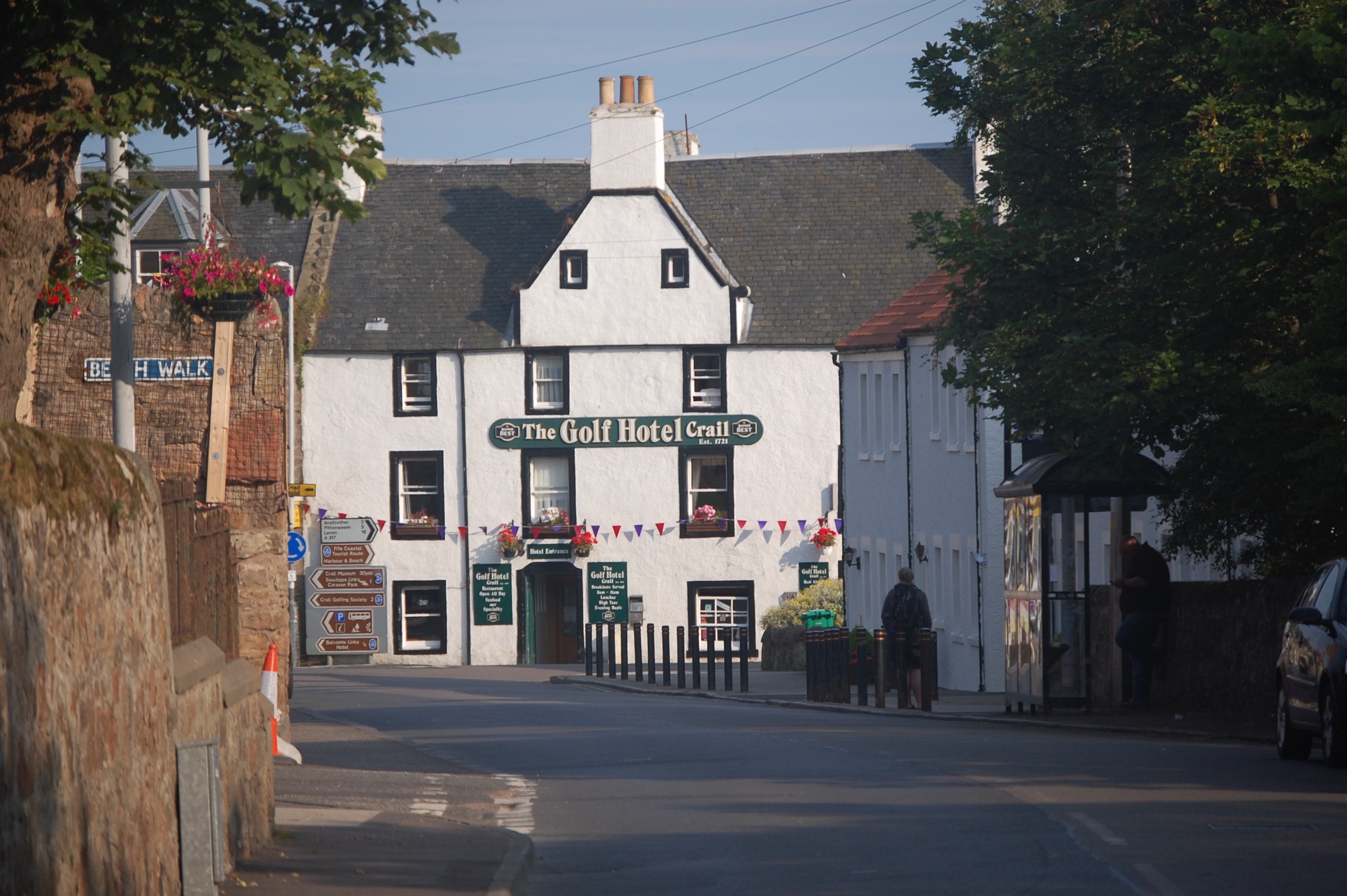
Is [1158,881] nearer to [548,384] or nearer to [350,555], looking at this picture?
[350,555]

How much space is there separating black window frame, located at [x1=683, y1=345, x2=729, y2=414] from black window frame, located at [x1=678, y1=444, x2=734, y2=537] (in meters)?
0.94

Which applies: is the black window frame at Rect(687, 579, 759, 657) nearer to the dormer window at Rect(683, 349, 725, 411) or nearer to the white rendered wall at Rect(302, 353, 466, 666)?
the dormer window at Rect(683, 349, 725, 411)

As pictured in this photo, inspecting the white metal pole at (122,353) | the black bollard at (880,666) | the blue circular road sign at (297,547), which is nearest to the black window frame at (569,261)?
the blue circular road sign at (297,547)

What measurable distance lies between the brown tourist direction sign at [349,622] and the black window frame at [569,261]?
22.1 metres

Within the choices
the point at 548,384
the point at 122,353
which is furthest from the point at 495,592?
the point at 122,353

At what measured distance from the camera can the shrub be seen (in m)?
48.4

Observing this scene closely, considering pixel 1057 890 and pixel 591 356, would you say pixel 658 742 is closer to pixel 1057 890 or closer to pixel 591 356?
pixel 1057 890

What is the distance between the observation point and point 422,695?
Answer: 3428cm

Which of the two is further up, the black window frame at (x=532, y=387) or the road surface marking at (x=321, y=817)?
the black window frame at (x=532, y=387)

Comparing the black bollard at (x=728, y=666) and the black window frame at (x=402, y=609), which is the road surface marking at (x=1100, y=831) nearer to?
the black bollard at (x=728, y=666)

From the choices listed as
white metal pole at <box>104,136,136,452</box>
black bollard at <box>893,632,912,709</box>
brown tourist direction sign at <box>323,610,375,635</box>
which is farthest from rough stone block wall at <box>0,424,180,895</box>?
brown tourist direction sign at <box>323,610,375,635</box>

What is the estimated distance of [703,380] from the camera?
52.0 metres

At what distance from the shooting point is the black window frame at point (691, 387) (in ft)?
170

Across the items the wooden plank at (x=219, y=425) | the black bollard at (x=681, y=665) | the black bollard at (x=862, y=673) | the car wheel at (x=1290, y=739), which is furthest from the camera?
the black bollard at (x=681, y=665)
